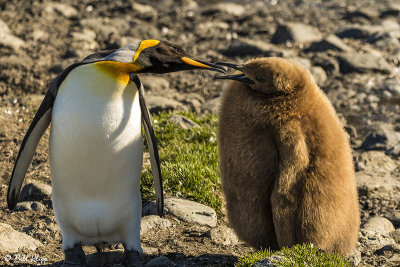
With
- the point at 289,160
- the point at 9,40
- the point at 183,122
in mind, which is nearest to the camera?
the point at 289,160

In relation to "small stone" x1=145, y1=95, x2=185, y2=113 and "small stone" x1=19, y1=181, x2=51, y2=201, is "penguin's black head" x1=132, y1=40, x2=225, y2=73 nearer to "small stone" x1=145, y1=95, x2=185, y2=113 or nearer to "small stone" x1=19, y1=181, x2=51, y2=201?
"small stone" x1=19, y1=181, x2=51, y2=201

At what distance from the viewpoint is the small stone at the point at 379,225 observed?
5398 mm

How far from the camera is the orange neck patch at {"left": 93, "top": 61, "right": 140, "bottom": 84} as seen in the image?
4.40 m

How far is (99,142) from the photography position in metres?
4.44

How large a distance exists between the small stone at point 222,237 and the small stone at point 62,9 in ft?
27.8

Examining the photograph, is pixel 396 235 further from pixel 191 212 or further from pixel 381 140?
pixel 381 140

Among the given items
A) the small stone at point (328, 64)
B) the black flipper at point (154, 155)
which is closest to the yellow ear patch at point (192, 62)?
the black flipper at point (154, 155)

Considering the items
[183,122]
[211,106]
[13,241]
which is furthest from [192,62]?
Answer: [211,106]

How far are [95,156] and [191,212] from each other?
1.26 metres

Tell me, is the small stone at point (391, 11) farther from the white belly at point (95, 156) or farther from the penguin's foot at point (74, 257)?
the penguin's foot at point (74, 257)

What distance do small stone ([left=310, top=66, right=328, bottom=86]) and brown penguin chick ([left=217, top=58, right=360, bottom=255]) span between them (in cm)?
533

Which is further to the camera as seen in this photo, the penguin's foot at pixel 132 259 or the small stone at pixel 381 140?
the small stone at pixel 381 140

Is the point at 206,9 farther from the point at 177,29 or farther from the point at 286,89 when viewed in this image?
the point at 286,89

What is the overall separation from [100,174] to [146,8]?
9.69m
